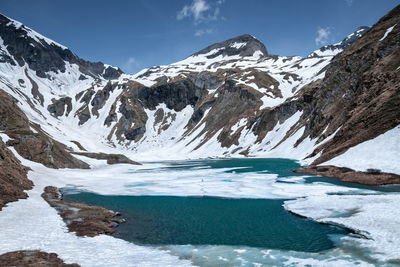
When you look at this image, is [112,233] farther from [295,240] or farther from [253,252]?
[295,240]

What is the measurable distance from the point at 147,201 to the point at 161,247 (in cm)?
1708

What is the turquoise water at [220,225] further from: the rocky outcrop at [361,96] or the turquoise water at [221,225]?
the rocky outcrop at [361,96]

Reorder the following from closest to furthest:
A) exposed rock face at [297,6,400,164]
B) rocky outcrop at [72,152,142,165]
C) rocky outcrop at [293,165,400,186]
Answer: rocky outcrop at [293,165,400,186] < exposed rock face at [297,6,400,164] < rocky outcrop at [72,152,142,165]

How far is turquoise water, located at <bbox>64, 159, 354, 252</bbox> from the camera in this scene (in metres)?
19.4

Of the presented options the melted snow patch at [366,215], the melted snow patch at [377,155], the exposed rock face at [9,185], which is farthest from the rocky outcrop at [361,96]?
the exposed rock face at [9,185]

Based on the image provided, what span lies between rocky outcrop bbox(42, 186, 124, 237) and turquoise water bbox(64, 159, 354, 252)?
3.91 feet

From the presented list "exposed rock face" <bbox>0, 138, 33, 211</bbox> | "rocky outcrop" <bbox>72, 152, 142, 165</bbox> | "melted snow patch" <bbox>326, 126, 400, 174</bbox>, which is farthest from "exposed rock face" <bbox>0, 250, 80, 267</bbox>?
"rocky outcrop" <bbox>72, 152, 142, 165</bbox>

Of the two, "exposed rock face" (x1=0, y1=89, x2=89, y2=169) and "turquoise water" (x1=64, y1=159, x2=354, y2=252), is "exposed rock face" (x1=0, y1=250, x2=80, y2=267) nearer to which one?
"turquoise water" (x1=64, y1=159, x2=354, y2=252)

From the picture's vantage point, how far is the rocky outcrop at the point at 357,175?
114ft

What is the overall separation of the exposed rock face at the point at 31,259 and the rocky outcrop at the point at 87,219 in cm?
479

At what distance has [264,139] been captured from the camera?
4931 inches

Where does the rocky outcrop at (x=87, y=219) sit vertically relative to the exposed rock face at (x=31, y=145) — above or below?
below

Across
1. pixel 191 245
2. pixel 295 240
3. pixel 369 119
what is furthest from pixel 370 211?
pixel 369 119

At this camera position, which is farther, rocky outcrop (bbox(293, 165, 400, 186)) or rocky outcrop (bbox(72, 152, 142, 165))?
rocky outcrop (bbox(72, 152, 142, 165))
